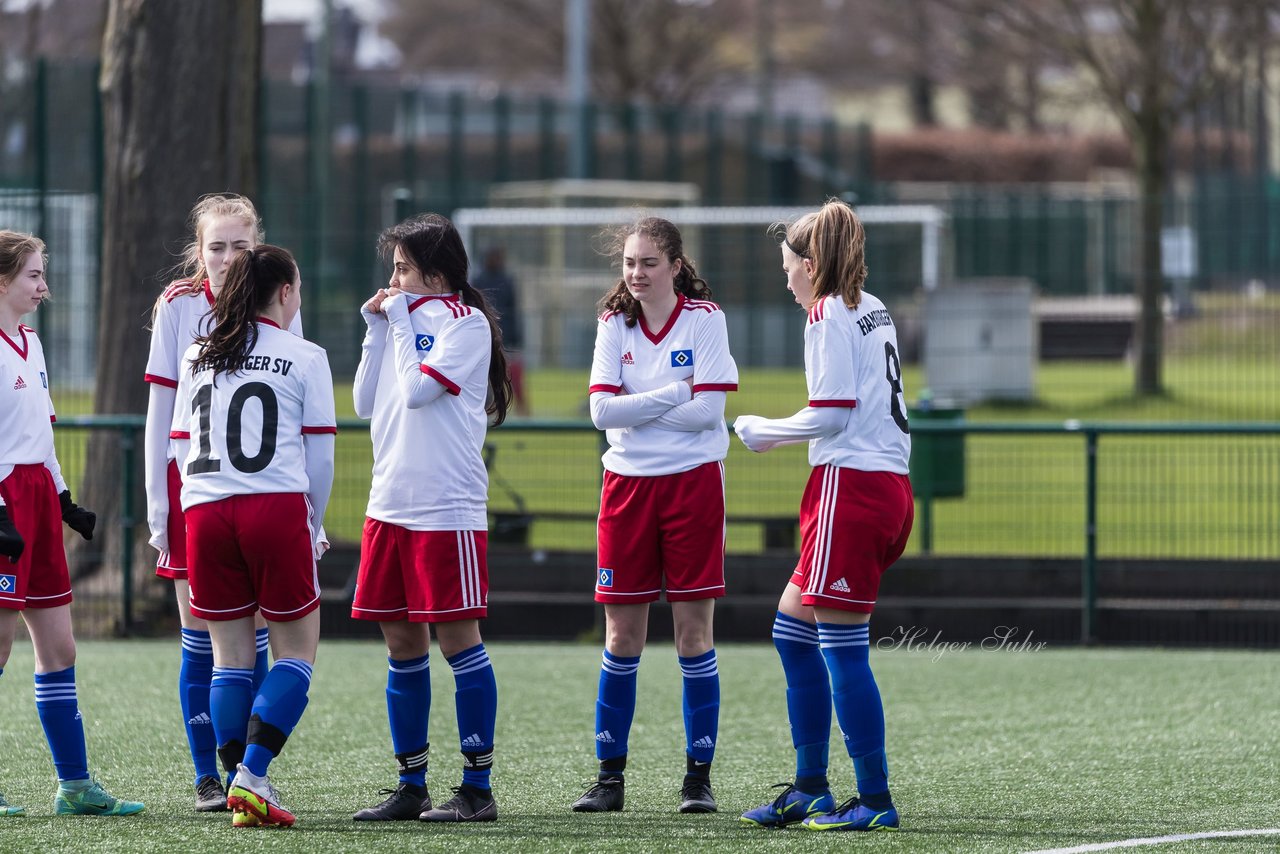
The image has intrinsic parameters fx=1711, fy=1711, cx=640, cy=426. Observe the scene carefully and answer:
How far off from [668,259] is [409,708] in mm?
1599

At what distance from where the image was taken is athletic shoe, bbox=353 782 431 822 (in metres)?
5.11

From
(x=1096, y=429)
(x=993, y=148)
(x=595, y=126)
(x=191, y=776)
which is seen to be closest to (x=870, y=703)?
(x=191, y=776)

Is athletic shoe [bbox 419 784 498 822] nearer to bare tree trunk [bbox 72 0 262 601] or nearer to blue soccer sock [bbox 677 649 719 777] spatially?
blue soccer sock [bbox 677 649 719 777]

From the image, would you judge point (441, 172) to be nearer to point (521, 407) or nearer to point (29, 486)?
point (521, 407)

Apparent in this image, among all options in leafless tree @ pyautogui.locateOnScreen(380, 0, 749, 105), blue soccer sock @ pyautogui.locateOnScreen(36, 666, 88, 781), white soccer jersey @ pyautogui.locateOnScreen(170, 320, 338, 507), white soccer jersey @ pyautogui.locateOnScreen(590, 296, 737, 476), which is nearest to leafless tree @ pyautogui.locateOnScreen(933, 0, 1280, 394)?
white soccer jersey @ pyautogui.locateOnScreen(590, 296, 737, 476)

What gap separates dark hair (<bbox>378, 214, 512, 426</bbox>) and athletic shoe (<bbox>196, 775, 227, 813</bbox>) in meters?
1.43

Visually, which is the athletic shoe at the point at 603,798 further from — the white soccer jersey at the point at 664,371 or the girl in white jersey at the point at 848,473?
the white soccer jersey at the point at 664,371

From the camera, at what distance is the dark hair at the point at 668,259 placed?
5.38 m

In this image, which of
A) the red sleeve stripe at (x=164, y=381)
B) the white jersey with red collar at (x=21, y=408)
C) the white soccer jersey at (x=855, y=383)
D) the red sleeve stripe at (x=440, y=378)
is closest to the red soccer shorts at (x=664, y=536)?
the white soccer jersey at (x=855, y=383)

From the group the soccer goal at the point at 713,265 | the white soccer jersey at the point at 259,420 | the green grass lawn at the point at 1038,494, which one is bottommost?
the green grass lawn at the point at 1038,494

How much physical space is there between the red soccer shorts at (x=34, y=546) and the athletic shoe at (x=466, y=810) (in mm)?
1267

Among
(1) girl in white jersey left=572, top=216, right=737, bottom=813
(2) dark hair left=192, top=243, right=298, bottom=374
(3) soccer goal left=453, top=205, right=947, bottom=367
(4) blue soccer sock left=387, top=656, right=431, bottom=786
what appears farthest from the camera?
(3) soccer goal left=453, top=205, right=947, bottom=367

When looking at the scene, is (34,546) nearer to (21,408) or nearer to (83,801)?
(21,408)

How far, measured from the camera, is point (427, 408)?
5.01 meters
